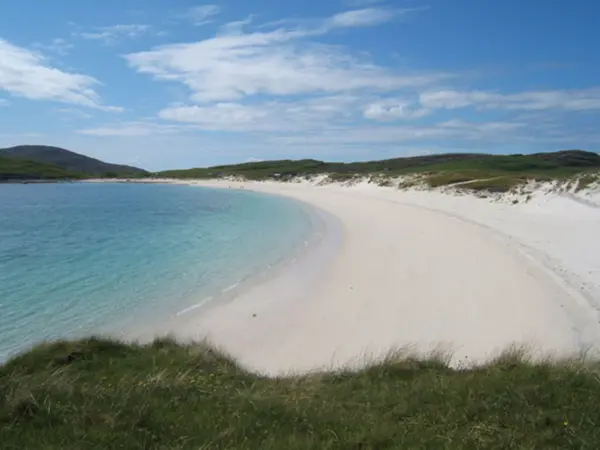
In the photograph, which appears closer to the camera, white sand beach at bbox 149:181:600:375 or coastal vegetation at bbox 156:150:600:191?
white sand beach at bbox 149:181:600:375

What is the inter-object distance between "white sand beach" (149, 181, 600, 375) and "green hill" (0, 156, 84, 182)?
5745 inches

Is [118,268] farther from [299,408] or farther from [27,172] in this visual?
[27,172]

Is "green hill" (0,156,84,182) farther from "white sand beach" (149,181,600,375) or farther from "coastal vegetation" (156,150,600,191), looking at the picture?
"white sand beach" (149,181,600,375)

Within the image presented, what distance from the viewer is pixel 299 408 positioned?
480 centimetres

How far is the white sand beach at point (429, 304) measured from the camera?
9.47 metres

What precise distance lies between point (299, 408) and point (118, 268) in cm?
1603

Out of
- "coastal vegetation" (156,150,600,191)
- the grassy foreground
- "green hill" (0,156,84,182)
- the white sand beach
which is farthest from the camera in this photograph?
"green hill" (0,156,84,182)

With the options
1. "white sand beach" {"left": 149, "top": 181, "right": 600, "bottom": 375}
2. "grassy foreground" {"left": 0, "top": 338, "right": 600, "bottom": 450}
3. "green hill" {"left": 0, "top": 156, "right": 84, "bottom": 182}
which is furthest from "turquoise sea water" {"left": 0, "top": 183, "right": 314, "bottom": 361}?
"green hill" {"left": 0, "top": 156, "right": 84, "bottom": 182}

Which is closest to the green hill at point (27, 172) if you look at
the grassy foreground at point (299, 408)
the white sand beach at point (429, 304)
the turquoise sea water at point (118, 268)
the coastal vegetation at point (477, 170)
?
the coastal vegetation at point (477, 170)

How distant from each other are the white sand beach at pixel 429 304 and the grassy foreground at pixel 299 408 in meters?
1.52

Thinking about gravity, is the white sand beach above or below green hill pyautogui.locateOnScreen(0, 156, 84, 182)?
below

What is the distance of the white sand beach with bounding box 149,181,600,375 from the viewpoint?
373 inches

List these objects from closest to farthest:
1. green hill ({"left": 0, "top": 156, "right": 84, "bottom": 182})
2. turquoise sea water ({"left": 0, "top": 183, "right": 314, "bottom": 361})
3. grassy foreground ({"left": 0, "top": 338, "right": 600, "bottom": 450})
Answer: grassy foreground ({"left": 0, "top": 338, "right": 600, "bottom": 450}), turquoise sea water ({"left": 0, "top": 183, "right": 314, "bottom": 361}), green hill ({"left": 0, "top": 156, "right": 84, "bottom": 182})

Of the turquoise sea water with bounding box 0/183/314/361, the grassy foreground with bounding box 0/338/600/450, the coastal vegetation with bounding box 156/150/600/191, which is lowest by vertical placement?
the turquoise sea water with bounding box 0/183/314/361
